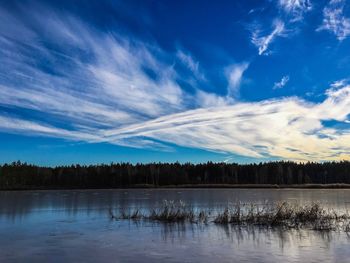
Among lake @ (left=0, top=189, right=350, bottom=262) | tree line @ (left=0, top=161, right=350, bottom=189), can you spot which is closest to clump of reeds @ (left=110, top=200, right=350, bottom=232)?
lake @ (left=0, top=189, right=350, bottom=262)

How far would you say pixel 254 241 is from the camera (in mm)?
15383

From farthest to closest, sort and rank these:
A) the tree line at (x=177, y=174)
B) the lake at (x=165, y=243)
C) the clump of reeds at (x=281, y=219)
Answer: the tree line at (x=177, y=174) → the clump of reeds at (x=281, y=219) → the lake at (x=165, y=243)

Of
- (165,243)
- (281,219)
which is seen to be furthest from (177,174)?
(165,243)

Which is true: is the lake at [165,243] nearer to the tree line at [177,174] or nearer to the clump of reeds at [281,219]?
the clump of reeds at [281,219]

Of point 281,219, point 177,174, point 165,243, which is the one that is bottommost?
point 165,243

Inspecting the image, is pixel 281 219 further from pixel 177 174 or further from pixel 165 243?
pixel 177 174

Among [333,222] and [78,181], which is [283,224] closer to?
[333,222]

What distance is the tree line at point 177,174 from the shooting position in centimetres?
12650

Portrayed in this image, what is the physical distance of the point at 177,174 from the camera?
128 meters

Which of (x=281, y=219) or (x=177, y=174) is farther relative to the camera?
(x=177, y=174)

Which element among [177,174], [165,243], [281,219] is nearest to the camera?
[165,243]

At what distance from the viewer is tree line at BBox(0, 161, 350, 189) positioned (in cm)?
12650

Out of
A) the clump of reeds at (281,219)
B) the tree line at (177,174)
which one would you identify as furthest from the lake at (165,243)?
the tree line at (177,174)

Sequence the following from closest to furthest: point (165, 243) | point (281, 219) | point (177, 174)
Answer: point (165, 243) < point (281, 219) < point (177, 174)
